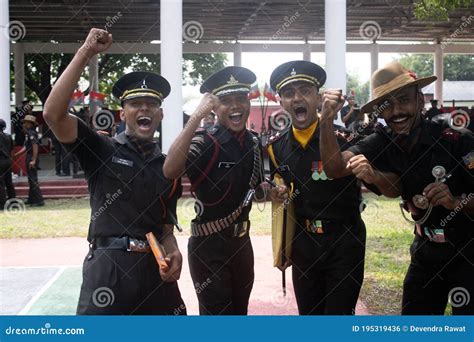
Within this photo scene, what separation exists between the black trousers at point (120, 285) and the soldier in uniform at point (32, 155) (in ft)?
30.3

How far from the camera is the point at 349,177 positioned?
A: 3.72m

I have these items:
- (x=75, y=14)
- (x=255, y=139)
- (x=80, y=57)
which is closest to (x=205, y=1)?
(x=75, y=14)

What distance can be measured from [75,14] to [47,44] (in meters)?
4.40

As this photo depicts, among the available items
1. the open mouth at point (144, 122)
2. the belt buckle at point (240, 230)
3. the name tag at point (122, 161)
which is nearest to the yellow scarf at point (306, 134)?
the belt buckle at point (240, 230)

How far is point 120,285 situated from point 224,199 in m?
1.01

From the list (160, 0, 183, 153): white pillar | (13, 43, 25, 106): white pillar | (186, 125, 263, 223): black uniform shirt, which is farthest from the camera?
(13, 43, 25, 106): white pillar

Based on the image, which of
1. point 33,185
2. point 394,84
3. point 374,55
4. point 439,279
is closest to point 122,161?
point 394,84

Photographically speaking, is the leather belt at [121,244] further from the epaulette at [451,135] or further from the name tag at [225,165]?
the epaulette at [451,135]

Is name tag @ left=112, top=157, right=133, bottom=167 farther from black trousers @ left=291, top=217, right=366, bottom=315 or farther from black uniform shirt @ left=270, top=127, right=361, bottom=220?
black trousers @ left=291, top=217, right=366, bottom=315

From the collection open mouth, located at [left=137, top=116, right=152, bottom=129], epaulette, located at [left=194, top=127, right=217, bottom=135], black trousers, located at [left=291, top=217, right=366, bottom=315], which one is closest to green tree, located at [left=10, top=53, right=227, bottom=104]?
epaulette, located at [left=194, top=127, right=217, bottom=135]

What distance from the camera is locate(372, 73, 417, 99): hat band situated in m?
3.26

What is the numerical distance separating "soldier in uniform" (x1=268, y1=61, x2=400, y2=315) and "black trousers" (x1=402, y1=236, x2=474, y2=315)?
358 millimetres

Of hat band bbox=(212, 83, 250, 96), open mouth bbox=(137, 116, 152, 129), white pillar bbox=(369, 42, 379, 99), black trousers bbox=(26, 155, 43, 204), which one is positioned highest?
white pillar bbox=(369, 42, 379, 99)

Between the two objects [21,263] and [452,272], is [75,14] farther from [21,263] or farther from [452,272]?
[452,272]
